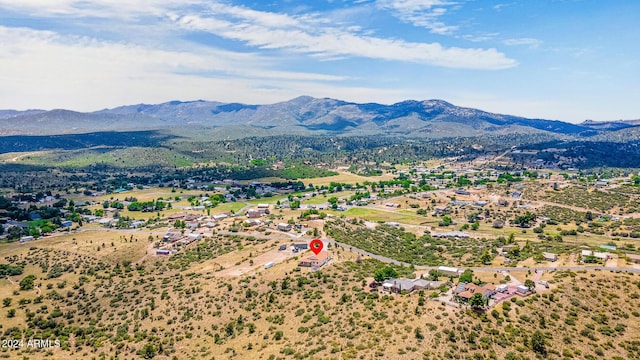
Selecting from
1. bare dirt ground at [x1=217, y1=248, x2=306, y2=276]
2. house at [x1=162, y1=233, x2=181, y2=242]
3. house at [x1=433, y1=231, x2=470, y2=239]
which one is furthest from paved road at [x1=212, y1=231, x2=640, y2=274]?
house at [x1=433, y1=231, x2=470, y2=239]

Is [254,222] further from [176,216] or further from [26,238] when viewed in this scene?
[26,238]

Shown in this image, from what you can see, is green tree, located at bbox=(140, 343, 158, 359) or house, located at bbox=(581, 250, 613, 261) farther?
house, located at bbox=(581, 250, 613, 261)

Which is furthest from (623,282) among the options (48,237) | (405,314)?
(48,237)

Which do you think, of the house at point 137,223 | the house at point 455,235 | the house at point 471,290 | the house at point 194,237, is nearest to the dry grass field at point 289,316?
the house at point 471,290

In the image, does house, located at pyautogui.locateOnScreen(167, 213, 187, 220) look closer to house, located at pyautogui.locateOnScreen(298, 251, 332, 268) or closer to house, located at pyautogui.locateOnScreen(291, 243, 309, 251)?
house, located at pyautogui.locateOnScreen(291, 243, 309, 251)

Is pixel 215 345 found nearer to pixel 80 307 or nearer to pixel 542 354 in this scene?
pixel 80 307

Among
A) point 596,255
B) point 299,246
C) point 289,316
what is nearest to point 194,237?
point 299,246
